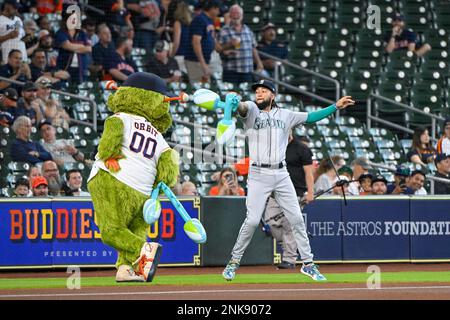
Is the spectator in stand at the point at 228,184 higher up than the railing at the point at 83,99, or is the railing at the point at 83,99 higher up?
the railing at the point at 83,99

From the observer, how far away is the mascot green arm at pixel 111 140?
11.1 meters

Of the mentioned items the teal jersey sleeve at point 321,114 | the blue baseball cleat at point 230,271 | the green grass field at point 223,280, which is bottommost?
the green grass field at point 223,280

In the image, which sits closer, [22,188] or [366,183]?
[22,188]

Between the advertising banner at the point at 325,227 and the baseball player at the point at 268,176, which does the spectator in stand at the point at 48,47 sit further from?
the baseball player at the point at 268,176

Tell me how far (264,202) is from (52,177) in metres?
3.83

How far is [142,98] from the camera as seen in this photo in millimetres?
11430

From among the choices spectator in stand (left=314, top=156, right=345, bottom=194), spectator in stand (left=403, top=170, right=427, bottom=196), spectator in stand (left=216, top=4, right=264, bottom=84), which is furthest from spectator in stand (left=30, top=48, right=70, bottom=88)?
spectator in stand (left=403, top=170, right=427, bottom=196)

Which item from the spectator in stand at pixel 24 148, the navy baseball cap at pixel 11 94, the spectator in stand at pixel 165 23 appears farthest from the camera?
the spectator in stand at pixel 165 23

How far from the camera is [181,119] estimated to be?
1916cm

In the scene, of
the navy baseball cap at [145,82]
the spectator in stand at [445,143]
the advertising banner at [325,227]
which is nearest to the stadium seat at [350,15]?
the spectator in stand at [445,143]

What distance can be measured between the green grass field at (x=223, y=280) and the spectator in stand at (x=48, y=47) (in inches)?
220

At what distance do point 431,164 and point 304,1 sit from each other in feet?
17.3

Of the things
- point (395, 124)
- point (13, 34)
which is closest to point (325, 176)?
point (395, 124)

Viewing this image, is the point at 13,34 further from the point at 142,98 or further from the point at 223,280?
the point at 142,98
